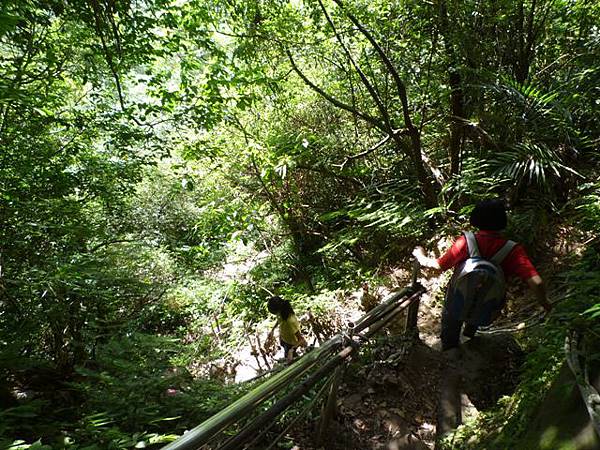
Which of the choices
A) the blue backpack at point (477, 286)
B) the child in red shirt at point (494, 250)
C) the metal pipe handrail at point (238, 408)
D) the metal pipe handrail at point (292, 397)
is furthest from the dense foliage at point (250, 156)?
the metal pipe handrail at point (238, 408)


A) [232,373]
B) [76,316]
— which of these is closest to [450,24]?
[76,316]

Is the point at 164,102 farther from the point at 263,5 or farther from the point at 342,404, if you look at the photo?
the point at 342,404

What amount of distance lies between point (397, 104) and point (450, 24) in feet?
6.24

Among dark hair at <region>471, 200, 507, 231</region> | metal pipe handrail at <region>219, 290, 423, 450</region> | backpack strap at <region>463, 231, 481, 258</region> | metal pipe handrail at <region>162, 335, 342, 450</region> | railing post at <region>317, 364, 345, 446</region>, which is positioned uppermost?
dark hair at <region>471, 200, 507, 231</region>

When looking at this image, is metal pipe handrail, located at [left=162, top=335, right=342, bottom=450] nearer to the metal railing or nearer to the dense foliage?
the metal railing

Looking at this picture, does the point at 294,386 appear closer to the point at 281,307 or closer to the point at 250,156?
the point at 281,307

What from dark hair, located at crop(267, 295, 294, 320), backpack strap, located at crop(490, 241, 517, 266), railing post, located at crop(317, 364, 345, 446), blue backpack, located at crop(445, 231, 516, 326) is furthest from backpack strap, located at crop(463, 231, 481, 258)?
dark hair, located at crop(267, 295, 294, 320)

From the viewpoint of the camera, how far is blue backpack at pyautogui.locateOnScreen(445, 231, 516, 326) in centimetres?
281

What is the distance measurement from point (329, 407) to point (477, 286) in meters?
1.54

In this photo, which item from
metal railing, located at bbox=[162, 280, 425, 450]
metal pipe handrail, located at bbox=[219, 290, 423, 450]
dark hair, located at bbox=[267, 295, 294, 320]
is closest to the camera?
metal railing, located at bbox=[162, 280, 425, 450]

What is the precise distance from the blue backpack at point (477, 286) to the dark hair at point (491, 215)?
139 millimetres

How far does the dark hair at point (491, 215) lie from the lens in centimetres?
282

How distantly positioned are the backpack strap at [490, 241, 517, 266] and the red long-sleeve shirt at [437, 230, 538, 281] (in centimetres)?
3

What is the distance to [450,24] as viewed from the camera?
5.12m
